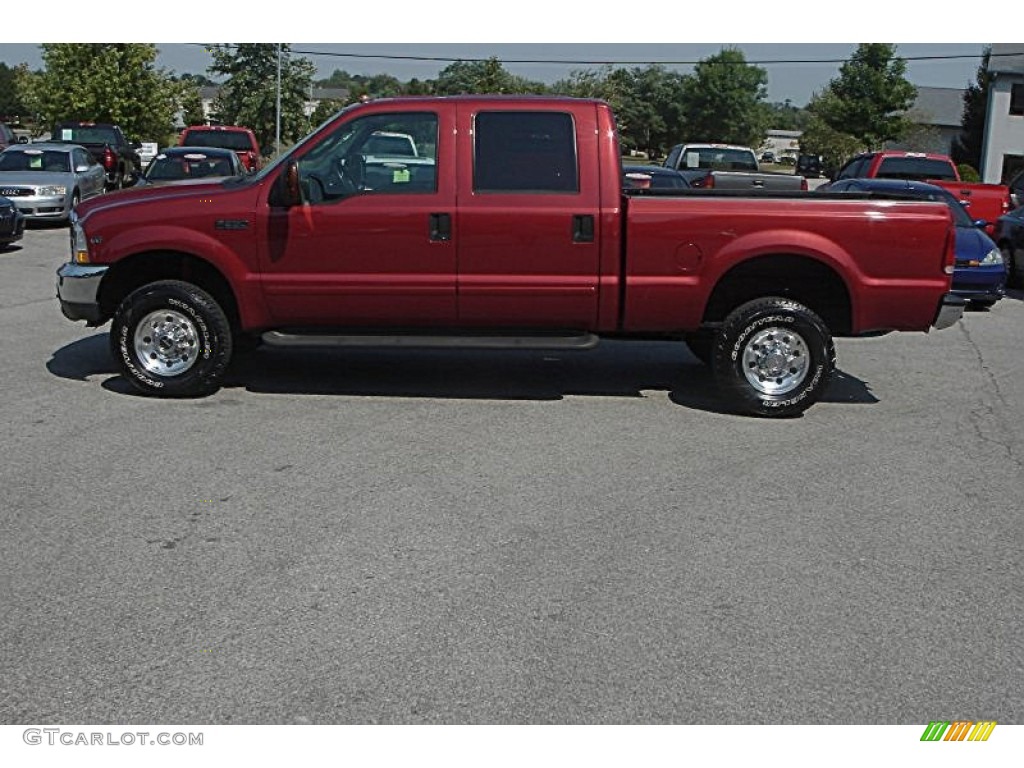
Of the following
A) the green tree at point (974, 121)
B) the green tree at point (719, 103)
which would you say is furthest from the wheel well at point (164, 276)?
the green tree at point (719, 103)

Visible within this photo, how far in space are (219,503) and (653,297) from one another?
3.46 meters

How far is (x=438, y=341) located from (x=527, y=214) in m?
1.07

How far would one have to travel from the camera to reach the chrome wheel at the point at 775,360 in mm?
8383

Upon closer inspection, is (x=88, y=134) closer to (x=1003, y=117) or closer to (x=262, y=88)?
(x=262, y=88)

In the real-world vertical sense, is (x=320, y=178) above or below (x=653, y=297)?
above

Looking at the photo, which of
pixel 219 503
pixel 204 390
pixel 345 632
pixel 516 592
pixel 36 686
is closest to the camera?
pixel 36 686

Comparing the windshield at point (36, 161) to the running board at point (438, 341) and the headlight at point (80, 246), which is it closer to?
the headlight at point (80, 246)

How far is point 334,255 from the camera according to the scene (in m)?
8.23

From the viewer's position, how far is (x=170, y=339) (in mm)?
8492

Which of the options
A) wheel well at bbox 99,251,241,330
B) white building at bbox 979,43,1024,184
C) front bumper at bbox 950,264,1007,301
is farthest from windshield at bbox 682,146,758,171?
white building at bbox 979,43,1024,184

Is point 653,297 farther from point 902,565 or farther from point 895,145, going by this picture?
point 895,145

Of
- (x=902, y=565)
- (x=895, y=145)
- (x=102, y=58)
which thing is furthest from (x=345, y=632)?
(x=895, y=145)

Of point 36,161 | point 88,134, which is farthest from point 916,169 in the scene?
point 88,134
